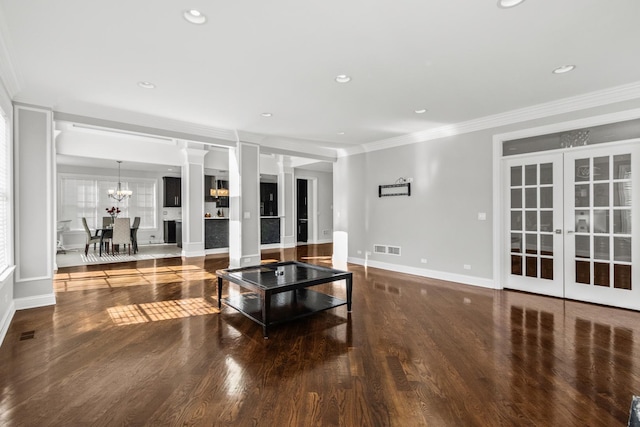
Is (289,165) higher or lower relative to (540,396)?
higher

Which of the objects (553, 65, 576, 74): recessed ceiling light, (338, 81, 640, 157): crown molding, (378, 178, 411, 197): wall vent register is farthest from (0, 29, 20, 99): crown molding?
(378, 178, 411, 197): wall vent register

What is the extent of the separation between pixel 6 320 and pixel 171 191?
778 centimetres

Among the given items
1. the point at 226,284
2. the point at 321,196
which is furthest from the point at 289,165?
the point at 226,284

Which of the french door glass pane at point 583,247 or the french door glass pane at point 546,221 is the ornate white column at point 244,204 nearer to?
the french door glass pane at point 546,221

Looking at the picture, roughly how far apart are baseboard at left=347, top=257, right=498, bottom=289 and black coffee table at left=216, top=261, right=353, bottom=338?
2520mm

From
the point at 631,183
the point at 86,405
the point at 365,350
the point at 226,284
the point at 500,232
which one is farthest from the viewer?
the point at 226,284

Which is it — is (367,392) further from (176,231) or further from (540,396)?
(176,231)

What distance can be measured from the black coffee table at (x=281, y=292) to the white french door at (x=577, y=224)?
2923 mm

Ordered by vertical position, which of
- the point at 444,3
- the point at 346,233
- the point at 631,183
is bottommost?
the point at 346,233

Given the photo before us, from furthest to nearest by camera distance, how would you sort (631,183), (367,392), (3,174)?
(631,183) → (3,174) → (367,392)

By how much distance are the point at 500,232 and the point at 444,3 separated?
145 inches

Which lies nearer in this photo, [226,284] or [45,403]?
[45,403]

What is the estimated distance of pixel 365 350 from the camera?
9.11 feet

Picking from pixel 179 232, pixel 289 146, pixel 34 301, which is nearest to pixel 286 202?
pixel 179 232
